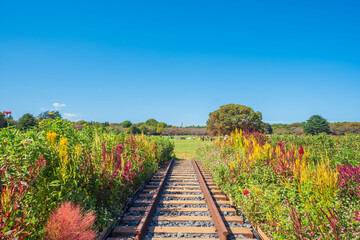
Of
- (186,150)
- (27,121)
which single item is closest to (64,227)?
(27,121)

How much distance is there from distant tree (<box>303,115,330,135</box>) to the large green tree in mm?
13231

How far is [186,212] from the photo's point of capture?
4703mm

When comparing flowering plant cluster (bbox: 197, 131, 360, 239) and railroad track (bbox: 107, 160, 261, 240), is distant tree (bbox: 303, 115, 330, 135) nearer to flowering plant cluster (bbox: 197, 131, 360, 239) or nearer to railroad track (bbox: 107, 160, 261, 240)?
flowering plant cluster (bbox: 197, 131, 360, 239)

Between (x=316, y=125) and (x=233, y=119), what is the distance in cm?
2010

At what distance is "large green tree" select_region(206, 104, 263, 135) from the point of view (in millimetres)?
44844

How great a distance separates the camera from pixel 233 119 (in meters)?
45.1

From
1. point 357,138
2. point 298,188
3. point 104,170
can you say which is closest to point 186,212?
point 104,170

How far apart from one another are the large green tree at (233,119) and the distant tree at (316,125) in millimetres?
13231

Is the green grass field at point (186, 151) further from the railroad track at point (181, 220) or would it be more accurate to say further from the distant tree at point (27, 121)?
the distant tree at point (27, 121)

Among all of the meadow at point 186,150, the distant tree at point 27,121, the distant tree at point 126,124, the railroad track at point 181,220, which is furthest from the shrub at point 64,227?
the distant tree at point 126,124

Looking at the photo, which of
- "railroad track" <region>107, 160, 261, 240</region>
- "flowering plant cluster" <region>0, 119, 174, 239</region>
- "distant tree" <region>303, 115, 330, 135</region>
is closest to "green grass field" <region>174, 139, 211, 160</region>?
"railroad track" <region>107, 160, 261, 240</region>

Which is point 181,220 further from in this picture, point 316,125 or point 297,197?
point 316,125

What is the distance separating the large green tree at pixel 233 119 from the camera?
44.8 meters

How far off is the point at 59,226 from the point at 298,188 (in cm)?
367
